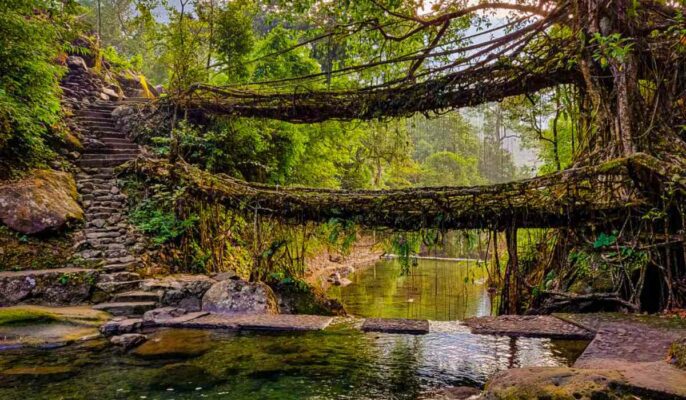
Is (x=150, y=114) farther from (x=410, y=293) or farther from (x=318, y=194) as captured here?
(x=410, y=293)

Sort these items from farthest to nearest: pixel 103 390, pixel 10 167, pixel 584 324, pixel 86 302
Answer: pixel 10 167 < pixel 86 302 < pixel 584 324 < pixel 103 390

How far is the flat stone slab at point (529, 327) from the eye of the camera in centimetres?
468

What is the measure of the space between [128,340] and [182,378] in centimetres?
138

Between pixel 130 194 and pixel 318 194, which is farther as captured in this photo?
pixel 130 194

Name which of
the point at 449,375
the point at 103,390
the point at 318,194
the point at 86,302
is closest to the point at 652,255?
the point at 449,375

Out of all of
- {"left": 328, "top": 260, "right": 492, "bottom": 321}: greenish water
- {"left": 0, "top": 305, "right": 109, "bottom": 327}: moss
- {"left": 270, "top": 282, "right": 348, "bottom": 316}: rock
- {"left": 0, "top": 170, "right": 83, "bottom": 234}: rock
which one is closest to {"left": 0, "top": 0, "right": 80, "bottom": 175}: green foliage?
{"left": 0, "top": 170, "right": 83, "bottom": 234}: rock

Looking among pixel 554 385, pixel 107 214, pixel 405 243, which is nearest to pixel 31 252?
pixel 107 214

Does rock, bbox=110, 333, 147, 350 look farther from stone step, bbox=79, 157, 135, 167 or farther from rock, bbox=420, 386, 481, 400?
stone step, bbox=79, 157, 135, 167

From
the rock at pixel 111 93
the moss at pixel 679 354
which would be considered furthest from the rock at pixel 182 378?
the rock at pixel 111 93

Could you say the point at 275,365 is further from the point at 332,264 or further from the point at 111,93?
the point at 111,93

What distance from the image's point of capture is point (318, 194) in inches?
265

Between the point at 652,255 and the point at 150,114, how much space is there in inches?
464

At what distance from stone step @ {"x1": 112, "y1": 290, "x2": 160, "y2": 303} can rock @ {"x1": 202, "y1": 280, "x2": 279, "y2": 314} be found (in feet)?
2.51

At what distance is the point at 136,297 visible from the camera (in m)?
6.52
